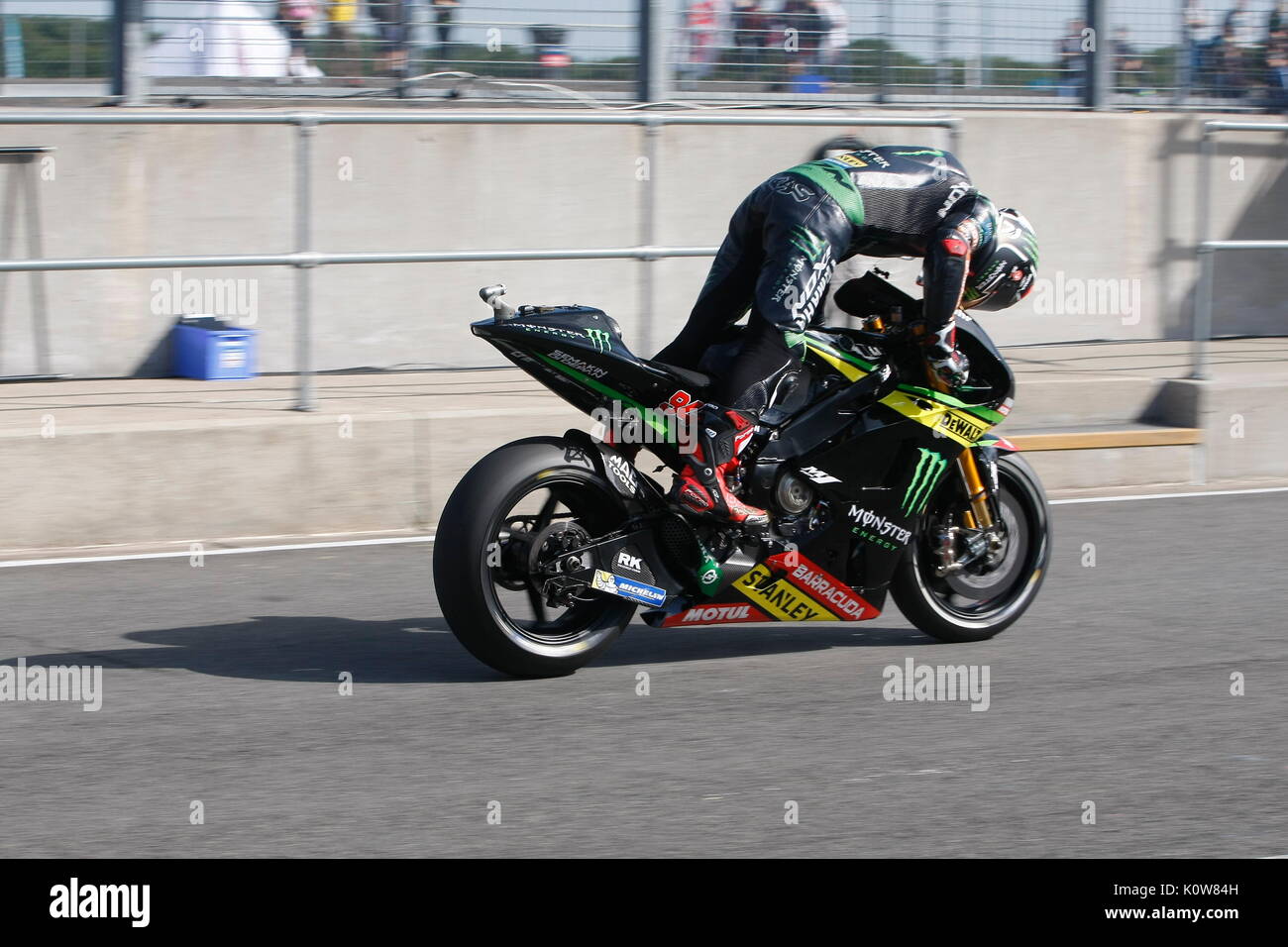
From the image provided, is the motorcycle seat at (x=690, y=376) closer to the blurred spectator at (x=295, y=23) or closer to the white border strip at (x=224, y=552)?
the white border strip at (x=224, y=552)

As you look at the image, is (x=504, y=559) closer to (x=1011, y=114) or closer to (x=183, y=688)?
(x=183, y=688)

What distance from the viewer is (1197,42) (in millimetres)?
14102

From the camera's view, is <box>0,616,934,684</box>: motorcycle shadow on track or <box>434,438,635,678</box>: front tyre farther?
<box>0,616,934,684</box>: motorcycle shadow on track

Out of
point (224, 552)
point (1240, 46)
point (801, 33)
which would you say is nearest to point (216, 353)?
point (224, 552)

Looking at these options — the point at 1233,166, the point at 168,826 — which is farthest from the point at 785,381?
the point at 1233,166

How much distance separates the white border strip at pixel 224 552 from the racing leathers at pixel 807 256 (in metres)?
2.56

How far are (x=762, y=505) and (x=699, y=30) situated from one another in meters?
7.55

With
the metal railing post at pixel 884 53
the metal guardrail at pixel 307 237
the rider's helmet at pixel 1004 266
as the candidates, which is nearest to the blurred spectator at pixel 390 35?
the metal guardrail at pixel 307 237

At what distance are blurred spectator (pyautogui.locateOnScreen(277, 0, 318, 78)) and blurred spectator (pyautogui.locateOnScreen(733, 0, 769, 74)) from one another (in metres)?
3.17

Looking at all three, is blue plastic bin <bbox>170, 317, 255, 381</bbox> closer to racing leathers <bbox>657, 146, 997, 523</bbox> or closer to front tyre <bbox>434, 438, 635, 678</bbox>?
racing leathers <bbox>657, 146, 997, 523</bbox>

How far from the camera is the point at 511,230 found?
39.5ft

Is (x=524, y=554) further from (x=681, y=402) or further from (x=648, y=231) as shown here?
(x=648, y=231)

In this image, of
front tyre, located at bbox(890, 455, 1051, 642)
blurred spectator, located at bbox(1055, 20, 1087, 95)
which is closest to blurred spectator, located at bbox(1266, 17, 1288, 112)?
blurred spectator, located at bbox(1055, 20, 1087, 95)

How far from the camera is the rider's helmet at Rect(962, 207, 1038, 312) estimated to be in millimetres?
6125
